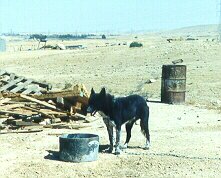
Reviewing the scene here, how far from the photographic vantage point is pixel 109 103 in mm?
11703

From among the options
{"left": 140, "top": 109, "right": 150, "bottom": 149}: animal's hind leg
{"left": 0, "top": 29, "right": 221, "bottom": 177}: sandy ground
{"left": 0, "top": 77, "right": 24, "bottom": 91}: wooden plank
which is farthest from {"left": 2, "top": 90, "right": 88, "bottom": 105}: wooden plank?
{"left": 140, "top": 109, "right": 150, "bottom": 149}: animal's hind leg

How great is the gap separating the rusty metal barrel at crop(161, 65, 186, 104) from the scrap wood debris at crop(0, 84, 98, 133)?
4.49 metres

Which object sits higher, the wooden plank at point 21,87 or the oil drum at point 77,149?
the wooden plank at point 21,87

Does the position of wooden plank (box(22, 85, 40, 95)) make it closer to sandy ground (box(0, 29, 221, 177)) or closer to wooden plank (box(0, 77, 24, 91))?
wooden plank (box(0, 77, 24, 91))

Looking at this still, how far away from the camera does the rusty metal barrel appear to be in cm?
2036

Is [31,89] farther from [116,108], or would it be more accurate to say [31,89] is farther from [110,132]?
[116,108]

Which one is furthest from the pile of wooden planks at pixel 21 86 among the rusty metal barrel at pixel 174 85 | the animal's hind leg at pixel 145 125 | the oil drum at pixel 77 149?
the oil drum at pixel 77 149

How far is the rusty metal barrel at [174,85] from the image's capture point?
2036cm

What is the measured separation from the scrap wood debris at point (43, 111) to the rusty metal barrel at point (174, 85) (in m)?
4.49

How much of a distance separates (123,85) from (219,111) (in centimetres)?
875

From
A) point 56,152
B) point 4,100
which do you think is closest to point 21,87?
point 4,100

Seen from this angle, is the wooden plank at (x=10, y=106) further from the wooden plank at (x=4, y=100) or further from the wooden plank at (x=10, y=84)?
the wooden plank at (x=10, y=84)

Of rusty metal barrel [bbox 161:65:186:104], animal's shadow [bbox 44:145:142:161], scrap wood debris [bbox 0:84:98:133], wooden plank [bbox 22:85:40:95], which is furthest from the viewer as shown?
rusty metal barrel [bbox 161:65:186:104]

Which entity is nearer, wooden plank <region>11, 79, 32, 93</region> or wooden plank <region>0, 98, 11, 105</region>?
wooden plank <region>0, 98, 11, 105</region>
